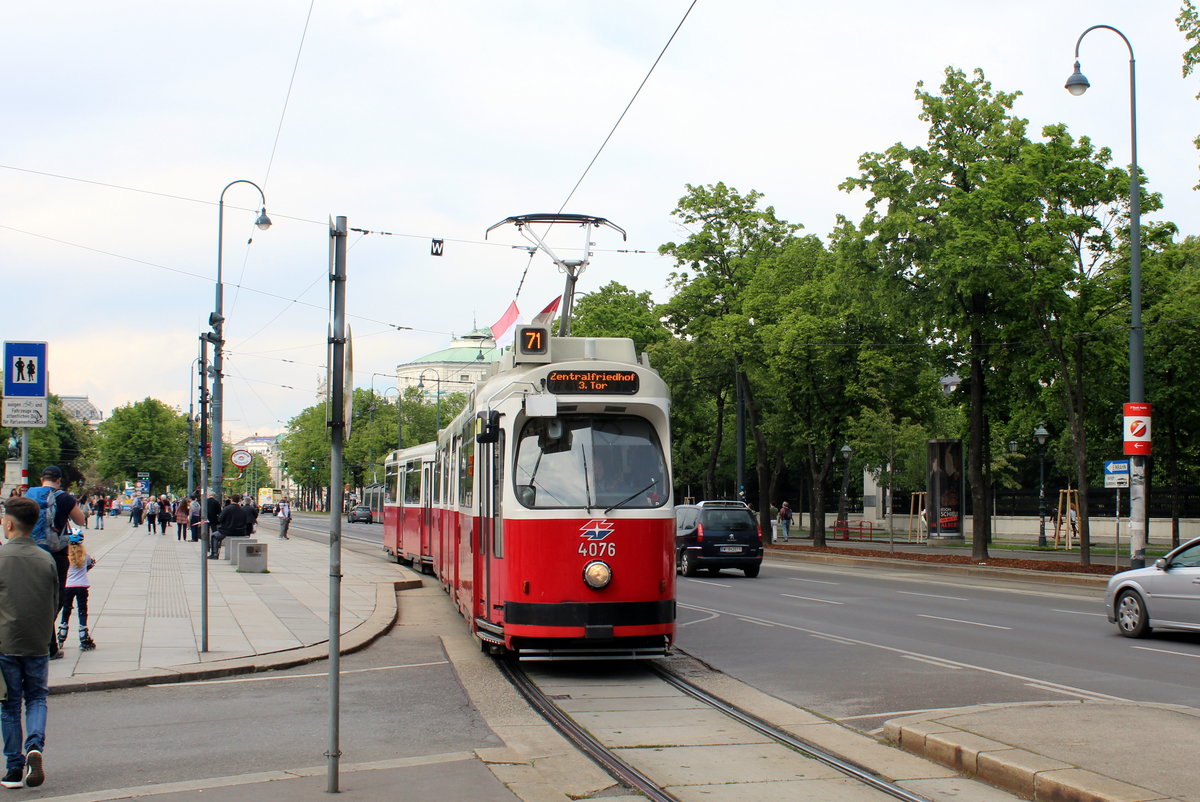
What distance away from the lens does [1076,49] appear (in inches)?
1011

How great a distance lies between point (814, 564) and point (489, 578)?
26337mm

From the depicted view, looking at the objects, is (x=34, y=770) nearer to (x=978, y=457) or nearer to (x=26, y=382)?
(x=26, y=382)

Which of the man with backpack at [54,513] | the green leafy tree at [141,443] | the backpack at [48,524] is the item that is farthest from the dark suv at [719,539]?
the green leafy tree at [141,443]

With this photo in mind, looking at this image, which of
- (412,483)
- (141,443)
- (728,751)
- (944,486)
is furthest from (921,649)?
(141,443)

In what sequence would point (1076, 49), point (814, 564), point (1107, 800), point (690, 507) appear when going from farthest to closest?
point (814, 564) → point (690, 507) → point (1076, 49) → point (1107, 800)

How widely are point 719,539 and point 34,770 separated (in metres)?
22.4

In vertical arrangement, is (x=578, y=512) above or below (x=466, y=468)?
below

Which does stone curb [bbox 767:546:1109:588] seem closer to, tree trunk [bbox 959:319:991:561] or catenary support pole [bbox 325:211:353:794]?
tree trunk [bbox 959:319:991:561]

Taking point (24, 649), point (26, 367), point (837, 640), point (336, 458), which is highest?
point (26, 367)

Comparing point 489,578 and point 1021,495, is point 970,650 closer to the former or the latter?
point 489,578

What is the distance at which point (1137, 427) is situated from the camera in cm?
2452

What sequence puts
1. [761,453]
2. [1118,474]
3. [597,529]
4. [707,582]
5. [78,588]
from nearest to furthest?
[597,529], [78,588], [1118,474], [707,582], [761,453]

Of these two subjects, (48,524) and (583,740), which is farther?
(48,524)

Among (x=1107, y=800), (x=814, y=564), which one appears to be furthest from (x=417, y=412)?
(x=1107, y=800)
